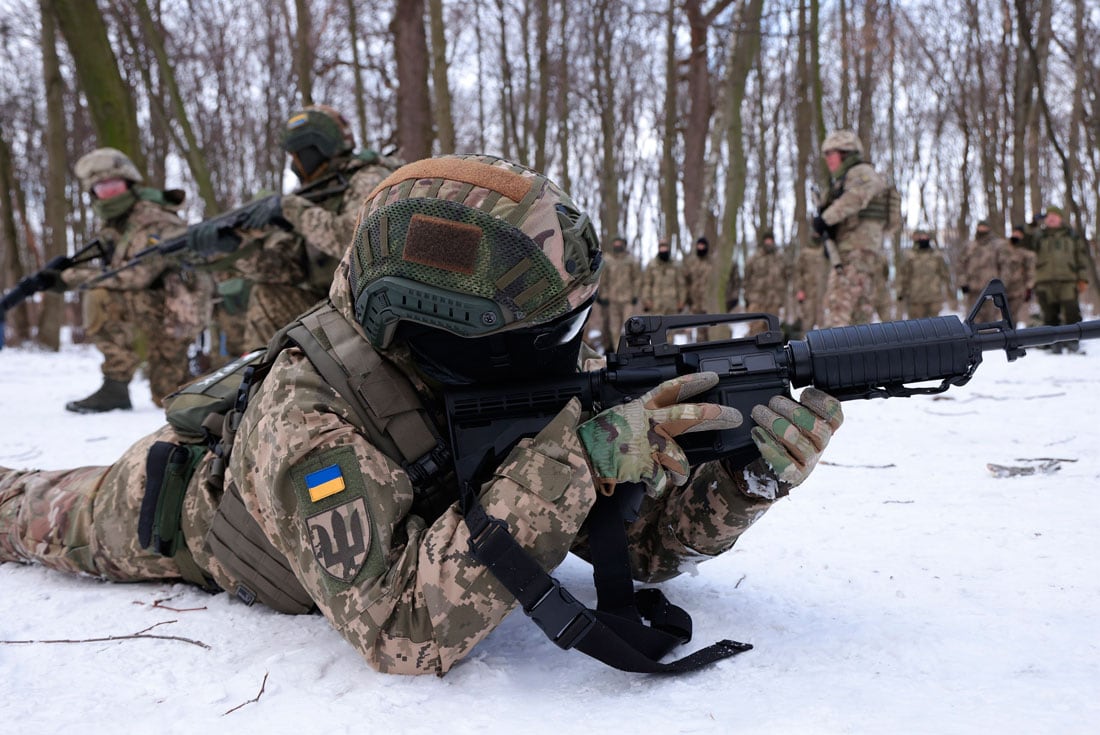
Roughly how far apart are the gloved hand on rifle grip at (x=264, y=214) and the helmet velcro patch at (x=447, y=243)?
152 inches

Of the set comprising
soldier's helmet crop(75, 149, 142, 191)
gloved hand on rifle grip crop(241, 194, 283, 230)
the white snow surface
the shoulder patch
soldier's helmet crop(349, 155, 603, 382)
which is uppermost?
soldier's helmet crop(75, 149, 142, 191)

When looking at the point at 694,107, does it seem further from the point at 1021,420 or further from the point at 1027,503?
the point at 1027,503

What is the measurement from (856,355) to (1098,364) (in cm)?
775

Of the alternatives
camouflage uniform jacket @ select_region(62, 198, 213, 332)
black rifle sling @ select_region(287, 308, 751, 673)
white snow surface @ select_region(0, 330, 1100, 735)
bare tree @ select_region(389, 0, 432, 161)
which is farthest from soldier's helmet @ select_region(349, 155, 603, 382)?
bare tree @ select_region(389, 0, 432, 161)

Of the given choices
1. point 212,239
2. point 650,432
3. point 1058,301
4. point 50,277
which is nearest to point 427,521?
point 650,432

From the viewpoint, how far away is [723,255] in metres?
7.91

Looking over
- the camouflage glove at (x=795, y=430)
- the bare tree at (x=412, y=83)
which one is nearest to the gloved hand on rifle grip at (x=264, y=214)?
the bare tree at (x=412, y=83)

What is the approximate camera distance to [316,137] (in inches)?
200

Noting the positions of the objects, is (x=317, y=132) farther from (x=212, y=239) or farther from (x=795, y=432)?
(x=795, y=432)

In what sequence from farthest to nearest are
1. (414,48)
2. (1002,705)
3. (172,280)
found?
(414,48), (172,280), (1002,705)

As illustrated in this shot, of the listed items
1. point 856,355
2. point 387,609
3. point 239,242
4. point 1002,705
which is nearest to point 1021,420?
point 856,355

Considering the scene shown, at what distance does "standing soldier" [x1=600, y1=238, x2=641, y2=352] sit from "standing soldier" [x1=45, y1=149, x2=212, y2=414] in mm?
9768

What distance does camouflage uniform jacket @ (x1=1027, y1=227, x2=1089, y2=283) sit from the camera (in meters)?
10.7

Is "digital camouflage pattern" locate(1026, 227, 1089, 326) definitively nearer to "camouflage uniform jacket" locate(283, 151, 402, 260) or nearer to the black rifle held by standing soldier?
"camouflage uniform jacket" locate(283, 151, 402, 260)
